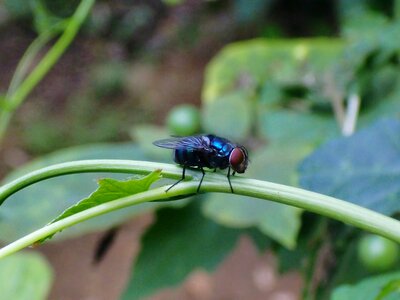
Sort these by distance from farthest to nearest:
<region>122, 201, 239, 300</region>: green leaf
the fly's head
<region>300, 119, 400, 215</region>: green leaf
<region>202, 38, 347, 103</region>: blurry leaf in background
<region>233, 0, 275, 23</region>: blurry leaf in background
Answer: <region>233, 0, 275, 23</region>: blurry leaf in background, <region>202, 38, 347, 103</region>: blurry leaf in background, <region>122, 201, 239, 300</region>: green leaf, <region>300, 119, 400, 215</region>: green leaf, the fly's head

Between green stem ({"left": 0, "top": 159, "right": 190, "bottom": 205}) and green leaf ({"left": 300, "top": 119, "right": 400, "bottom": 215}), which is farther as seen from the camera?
green leaf ({"left": 300, "top": 119, "right": 400, "bottom": 215})

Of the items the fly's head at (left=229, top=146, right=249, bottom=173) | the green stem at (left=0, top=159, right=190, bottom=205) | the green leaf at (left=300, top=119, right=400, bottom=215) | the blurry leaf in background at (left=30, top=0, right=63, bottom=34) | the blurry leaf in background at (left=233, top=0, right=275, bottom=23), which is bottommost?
the blurry leaf in background at (left=233, top=0, right=275, bottom=23)

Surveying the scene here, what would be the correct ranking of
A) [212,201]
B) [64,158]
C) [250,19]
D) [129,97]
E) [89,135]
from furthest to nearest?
1. [129,97]
2. [89,135]
3. [250,19]
4. [64,158]
5. [212,201]

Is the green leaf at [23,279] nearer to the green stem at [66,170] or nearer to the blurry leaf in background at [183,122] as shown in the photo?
the blurry leaf in background at [183,122]

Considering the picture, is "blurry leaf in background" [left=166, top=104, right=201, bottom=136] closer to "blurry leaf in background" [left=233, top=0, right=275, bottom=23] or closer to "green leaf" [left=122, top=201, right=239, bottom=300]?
"green leaf" [left=122, top=201, right=239, bottom=300]

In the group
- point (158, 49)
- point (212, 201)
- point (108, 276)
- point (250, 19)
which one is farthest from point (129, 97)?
point (212, 201)

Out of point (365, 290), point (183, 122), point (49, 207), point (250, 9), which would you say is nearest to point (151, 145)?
point (183, 122)

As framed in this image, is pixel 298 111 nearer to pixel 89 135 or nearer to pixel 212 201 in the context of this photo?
pixel 212 201

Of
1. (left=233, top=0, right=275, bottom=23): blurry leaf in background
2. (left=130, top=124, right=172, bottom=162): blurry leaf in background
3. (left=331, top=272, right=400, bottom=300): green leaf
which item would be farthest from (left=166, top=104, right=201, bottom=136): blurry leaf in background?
(left=233, top=0, right=275, bottom=23): blurry leaf in background
